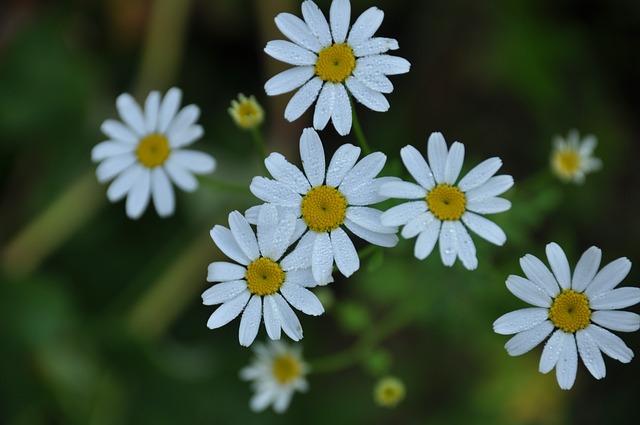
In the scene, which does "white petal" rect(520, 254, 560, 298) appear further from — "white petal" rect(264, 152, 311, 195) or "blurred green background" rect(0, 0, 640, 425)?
"blurred green background" rect(0, 0, 640, 425)

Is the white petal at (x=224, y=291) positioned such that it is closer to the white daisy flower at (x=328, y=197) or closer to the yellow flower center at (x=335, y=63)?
the white daisy flower at (x=328, y=197)

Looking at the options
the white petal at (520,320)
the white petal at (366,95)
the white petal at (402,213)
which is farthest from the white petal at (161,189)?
the white petal at (520,320)

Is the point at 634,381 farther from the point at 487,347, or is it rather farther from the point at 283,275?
the point at 283,275

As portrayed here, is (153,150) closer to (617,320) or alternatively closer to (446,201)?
(446,201)

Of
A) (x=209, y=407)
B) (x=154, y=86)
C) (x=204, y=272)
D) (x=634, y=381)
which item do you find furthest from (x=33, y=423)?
(x=634, y=381)

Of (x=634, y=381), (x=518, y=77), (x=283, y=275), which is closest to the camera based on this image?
(x=283, y=275)

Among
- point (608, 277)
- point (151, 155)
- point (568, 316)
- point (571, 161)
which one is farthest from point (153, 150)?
point (571, 161)
